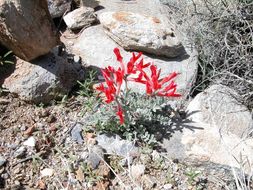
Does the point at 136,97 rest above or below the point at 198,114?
above

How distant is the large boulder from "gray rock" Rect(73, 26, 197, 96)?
44 cm

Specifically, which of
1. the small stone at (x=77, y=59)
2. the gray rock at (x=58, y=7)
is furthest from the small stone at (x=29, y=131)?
the gray rock at (x=58, y=7)

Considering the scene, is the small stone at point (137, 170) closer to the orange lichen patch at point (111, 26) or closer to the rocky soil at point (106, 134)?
the rocky soil at point (106, 134)

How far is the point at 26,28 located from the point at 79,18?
0.79 m

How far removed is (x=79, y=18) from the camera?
10.2 feet

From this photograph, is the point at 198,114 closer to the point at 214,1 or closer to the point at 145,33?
the point at 145,33

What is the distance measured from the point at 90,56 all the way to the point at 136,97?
0.57 meters

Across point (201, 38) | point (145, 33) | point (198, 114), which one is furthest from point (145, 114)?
point (201, 38)

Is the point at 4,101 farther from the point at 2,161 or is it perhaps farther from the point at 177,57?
the point at 177,57

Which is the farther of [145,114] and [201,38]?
Result: [201,38]

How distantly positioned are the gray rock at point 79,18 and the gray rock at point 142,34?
0.16 metres

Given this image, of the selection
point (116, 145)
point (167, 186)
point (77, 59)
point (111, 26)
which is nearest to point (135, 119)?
point (116, 145)

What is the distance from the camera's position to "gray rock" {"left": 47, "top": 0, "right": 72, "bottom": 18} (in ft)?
10.2

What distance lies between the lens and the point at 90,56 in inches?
116
